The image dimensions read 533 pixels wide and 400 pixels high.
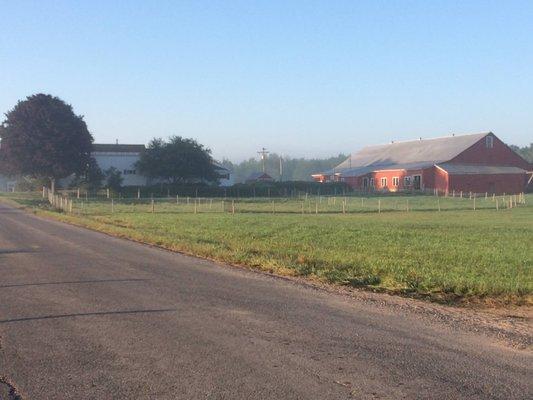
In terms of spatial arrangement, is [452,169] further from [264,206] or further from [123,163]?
[123,163]

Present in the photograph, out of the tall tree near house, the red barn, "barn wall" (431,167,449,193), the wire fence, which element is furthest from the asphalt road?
the red barn

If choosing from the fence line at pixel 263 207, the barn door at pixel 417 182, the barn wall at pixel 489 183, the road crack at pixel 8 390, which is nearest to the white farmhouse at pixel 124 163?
the fence line at pixel 263 207

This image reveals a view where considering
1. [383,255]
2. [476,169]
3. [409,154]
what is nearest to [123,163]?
[409,154]

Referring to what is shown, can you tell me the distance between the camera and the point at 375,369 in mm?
7285

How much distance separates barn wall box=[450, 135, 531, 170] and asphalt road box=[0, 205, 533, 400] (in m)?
83.6

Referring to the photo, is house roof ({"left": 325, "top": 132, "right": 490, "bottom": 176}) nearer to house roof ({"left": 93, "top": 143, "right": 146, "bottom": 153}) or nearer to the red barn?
the red barn

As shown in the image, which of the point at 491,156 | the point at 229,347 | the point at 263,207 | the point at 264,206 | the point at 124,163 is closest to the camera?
the point at 229,347

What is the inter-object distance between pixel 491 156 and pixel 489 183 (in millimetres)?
5805

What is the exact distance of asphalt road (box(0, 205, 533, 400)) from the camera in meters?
6.69

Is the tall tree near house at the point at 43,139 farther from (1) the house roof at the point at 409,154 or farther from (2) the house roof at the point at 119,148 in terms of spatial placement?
(1) the house roof at the point at 409,154

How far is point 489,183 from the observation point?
299 feet

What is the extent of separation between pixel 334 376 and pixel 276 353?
113cm

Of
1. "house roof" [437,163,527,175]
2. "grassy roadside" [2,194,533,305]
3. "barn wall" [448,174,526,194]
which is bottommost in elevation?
"grassy roadside" [2,194,533,305]

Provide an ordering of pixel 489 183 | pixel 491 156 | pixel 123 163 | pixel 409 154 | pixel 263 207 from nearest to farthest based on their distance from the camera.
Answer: pixel 263 207 → pixel 123 163 → pixel 489 183 → pixel 491 156 → pixel 409 154
